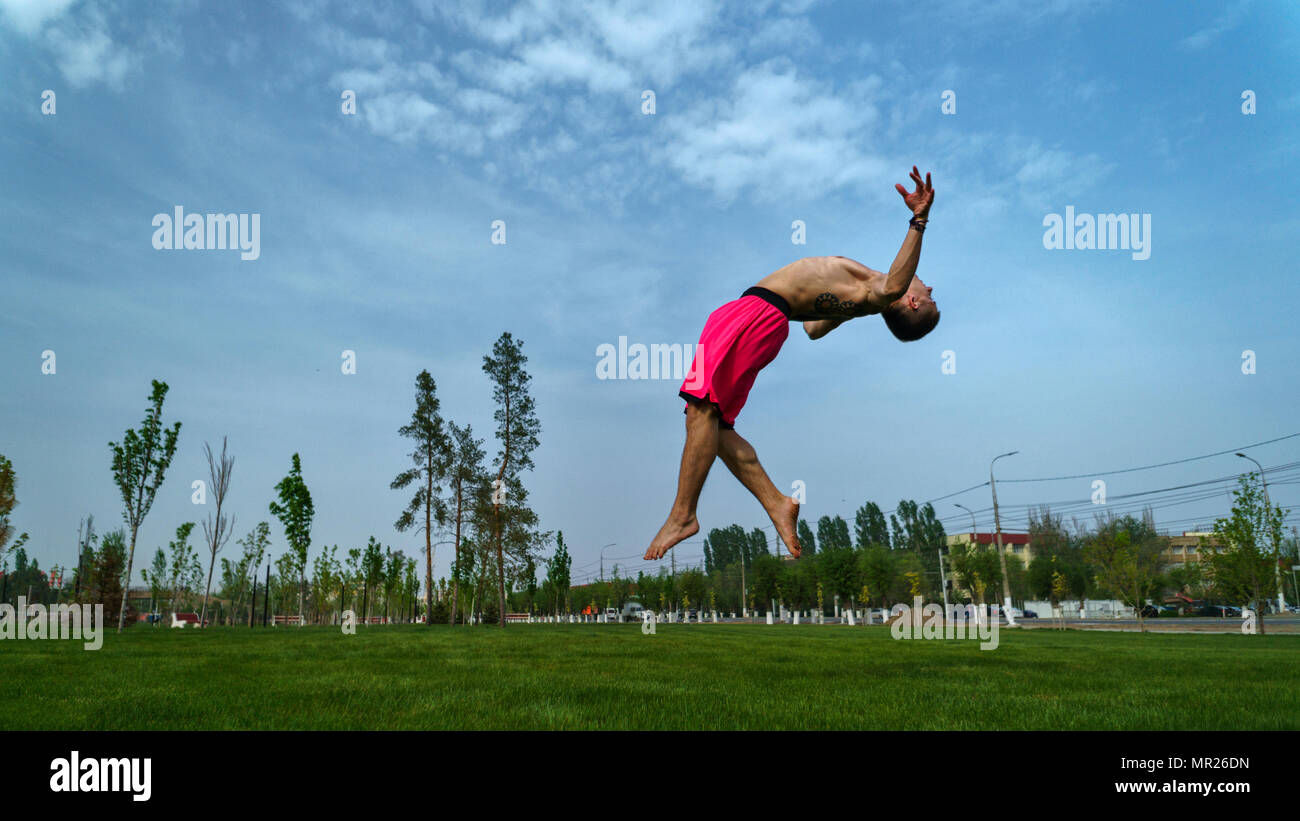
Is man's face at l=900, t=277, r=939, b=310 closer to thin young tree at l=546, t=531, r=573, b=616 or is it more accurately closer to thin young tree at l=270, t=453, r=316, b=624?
thin young tree at l=270, t=453, r=316, b=624

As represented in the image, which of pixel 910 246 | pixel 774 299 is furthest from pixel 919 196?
pixel 774 299

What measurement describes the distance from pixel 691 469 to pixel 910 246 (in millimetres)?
1480

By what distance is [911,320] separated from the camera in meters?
3.77

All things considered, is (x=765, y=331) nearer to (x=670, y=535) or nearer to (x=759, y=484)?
(x=759, y=484)

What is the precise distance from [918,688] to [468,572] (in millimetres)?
47979

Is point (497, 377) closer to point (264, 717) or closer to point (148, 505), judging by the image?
point (148, 505)

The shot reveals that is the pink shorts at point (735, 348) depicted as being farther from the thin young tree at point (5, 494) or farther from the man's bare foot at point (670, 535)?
the thin young tree at point (5, 494)

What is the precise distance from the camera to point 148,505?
26.3 m

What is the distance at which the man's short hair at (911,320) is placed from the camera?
3.75 m

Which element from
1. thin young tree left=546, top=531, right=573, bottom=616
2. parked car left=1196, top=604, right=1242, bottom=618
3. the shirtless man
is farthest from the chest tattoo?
parked car left=1196, top=604, right=1242, bottom=618

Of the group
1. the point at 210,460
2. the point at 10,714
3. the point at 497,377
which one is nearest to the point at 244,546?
the point at 210,460

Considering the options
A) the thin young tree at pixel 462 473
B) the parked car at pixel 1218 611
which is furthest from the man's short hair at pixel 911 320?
the parked car at pixel 1218 611

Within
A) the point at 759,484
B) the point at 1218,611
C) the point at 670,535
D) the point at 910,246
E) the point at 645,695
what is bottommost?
the point at 1218,611

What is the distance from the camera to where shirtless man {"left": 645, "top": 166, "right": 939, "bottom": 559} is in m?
3.47
